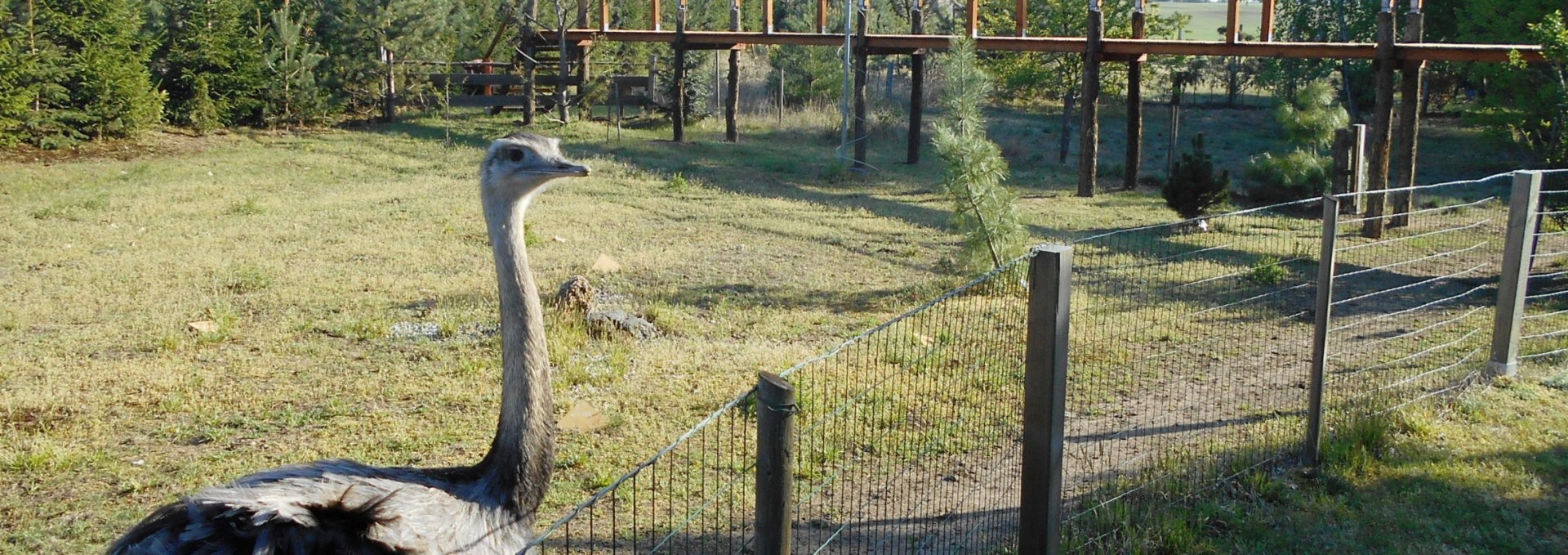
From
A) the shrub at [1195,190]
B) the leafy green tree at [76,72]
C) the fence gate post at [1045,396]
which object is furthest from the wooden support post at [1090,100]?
the leafy green tree at [76,72]

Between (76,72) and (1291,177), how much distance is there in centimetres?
1689

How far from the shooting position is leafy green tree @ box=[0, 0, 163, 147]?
17.2m

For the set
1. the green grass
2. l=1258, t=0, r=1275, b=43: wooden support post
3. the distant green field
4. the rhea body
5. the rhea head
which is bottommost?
the green grass

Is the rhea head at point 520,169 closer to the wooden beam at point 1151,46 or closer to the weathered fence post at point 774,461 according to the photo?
the weathered fence post at point 774,461

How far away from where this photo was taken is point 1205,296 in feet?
34.4

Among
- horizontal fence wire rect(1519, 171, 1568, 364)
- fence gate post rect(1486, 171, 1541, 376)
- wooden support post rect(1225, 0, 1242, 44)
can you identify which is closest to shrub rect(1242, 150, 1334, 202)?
wooden support post rect(1225, 0, 1242, 44)

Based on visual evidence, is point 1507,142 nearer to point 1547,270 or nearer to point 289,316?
point 1547,270

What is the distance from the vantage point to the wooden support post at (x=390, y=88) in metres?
24.3

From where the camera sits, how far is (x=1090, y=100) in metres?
17.2

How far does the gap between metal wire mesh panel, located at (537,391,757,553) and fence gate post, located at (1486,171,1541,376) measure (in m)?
4.37

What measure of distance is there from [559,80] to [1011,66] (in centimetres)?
859

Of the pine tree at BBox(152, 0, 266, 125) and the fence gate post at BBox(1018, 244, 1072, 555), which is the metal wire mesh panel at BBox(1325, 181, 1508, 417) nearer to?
the fence gate post at BBox(1018, 244, 1072, 555)

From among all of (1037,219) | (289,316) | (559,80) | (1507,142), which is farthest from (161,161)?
(1507,142)

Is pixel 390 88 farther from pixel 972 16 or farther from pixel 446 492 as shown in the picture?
pixel 446 492
